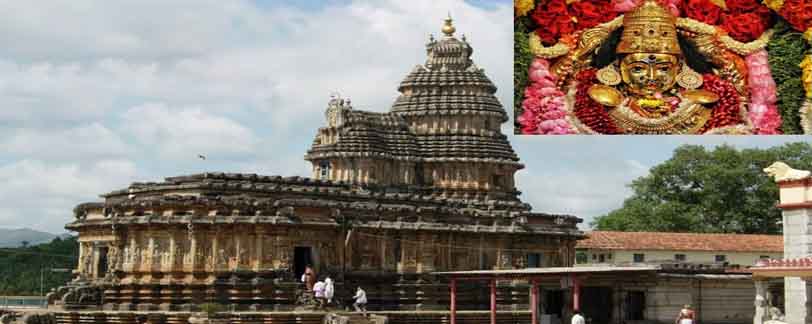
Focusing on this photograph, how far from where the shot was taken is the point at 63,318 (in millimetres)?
52500

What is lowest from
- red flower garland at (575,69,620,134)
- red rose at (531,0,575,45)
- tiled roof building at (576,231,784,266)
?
tiled roof building at (576,231,784,266)

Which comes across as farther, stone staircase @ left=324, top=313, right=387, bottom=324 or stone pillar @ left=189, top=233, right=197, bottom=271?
stone pillar @ left=189, top=233, right=197, bottom=271

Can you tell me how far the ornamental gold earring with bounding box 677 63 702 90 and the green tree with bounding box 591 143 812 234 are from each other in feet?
153

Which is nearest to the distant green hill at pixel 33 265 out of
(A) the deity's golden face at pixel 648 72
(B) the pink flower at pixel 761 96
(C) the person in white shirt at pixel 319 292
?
(C) the person in white shirt at pixel 319 292

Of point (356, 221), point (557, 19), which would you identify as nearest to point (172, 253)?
point (356, 221)

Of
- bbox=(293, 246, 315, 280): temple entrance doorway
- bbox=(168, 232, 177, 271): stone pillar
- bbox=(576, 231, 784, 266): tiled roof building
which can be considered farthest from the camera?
bbox=(576, 231, 784, 266): tiled roof building

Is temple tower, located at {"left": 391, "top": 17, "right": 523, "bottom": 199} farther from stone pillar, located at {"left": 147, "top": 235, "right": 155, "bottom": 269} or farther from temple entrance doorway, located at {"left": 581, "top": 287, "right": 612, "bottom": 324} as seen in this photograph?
Result: stone pillar, located at {"left": 147, "top": 235, "right": 155, "bottom": 269}

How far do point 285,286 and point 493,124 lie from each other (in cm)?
2296

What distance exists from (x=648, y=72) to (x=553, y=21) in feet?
13.9

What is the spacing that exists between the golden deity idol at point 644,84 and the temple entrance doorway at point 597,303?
9.96 meters

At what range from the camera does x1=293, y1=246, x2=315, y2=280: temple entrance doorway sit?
185 ft

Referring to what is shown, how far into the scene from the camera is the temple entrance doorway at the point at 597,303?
54594mm

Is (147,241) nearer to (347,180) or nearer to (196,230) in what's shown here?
(196,230)

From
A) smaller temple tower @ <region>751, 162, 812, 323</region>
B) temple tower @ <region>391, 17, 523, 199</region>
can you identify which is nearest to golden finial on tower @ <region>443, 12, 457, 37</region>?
temple tower @ <region>391, 17, 523, 199</region>
